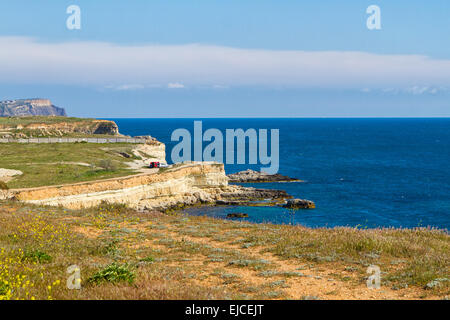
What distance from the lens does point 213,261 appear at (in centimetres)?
1266

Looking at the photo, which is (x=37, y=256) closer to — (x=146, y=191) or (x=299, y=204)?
(x=146, y=191)

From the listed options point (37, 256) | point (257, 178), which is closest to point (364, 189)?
point (257, 178)

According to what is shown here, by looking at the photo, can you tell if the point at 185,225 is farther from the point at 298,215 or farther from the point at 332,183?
the point at 332,183

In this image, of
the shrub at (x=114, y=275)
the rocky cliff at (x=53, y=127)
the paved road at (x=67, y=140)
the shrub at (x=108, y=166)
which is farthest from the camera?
the rocky cliff at (x=53, y=127)

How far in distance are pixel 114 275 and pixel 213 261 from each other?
177 inches

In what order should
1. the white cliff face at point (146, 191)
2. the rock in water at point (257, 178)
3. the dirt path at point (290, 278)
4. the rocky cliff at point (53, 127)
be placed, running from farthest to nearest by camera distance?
1. the rocky cliff at point (53, 127)
2. the rock in water at point (257, 178)
3. the white cliff face at point (146, 191)
4. the dirt path at point (290, 278)

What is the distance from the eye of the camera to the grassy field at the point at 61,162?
45.2m

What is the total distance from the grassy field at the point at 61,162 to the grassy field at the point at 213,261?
28.8 meters

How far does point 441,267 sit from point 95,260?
31.1ft

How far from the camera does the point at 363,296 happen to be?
363 inches

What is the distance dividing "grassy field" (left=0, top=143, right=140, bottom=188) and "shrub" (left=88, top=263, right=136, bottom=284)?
1391 inches

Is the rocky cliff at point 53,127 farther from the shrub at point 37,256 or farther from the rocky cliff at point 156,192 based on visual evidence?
the shrub at point 37,256

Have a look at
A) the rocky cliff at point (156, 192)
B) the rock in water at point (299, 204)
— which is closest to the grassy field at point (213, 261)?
the rocky cliff at point (156, 192)
